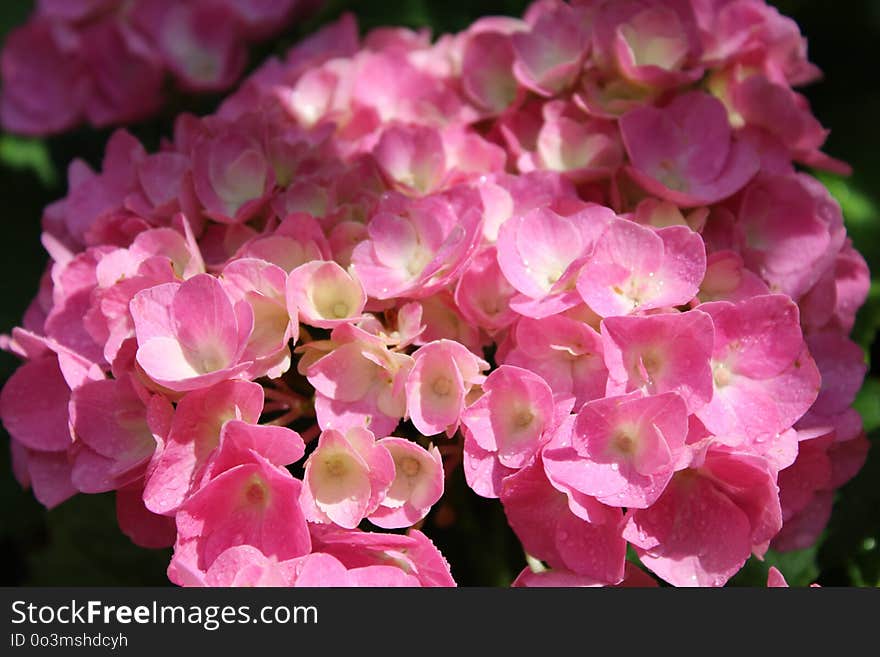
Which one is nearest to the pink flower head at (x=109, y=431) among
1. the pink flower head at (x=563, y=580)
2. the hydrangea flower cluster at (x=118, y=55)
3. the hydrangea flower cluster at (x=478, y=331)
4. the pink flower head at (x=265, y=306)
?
the hydrangea flower cluster at (x=478, y=331)

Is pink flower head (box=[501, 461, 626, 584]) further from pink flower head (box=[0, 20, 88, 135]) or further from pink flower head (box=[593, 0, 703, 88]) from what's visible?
pink flower head (box=[0, 20, 88, 135])

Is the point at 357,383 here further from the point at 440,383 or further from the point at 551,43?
the point at 551,43

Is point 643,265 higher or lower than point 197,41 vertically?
higher

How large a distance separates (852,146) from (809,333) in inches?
20.4

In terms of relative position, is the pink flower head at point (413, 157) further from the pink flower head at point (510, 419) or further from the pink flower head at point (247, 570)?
the pink flower head at point (247, 570)

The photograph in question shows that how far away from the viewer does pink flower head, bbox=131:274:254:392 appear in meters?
0.74

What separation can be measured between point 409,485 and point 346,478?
1.9 inches

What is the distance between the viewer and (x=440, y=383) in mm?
763

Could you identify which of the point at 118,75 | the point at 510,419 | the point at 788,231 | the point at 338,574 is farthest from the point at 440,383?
the point at 118,75

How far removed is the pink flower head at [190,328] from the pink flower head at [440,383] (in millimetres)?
131

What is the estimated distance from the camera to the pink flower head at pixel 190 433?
2.42ft

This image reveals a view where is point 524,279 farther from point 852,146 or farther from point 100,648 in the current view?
point 852,146

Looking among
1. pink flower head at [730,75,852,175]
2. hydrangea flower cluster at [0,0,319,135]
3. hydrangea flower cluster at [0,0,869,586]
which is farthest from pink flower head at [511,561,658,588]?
hydrangea flower cluster at [0,0,319,135]

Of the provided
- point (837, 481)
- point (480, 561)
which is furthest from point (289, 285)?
point (837, 481)
